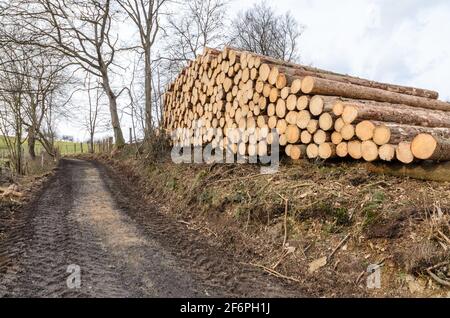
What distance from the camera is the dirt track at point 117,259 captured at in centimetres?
383

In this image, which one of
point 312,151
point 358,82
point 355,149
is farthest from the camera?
point 358,82

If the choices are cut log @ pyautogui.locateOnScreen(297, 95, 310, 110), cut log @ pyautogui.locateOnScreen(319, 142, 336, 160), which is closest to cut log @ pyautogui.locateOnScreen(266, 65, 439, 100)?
cut log @ pyautogui.locateOnScreen(297, 95, 310, 110)

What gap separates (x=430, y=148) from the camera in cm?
452

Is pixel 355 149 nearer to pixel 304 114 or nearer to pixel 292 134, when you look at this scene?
pixel 304 114

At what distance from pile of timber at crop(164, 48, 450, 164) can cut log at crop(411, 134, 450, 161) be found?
0.04 ft

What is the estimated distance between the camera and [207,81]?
884 centimetres

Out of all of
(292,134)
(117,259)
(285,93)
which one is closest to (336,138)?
(292,134)

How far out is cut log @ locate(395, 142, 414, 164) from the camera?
4727 millimetres

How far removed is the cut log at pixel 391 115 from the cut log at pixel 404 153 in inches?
33.7

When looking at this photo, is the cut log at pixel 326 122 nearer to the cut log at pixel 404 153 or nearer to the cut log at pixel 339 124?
the cut log at pixel 339 124

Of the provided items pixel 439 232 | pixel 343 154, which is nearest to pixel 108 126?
pixel 343 154

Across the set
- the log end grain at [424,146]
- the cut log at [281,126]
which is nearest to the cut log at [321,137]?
the cut log at [281,126]

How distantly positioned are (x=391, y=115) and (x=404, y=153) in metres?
1.23
